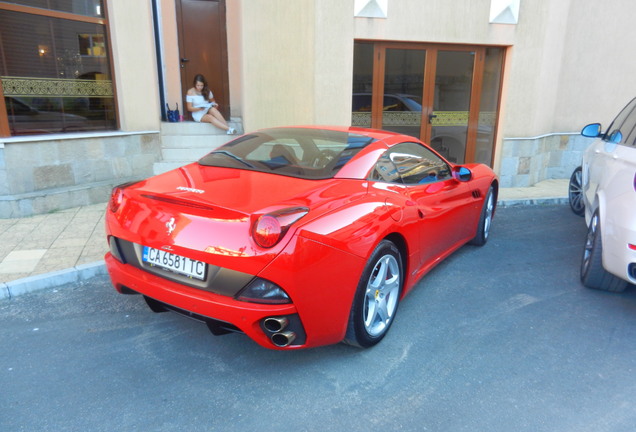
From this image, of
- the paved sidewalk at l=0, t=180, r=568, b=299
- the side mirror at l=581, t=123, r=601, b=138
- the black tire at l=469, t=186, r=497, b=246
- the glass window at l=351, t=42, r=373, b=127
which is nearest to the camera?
the paved sidewalk at l=0, t=180, r=568, b=299

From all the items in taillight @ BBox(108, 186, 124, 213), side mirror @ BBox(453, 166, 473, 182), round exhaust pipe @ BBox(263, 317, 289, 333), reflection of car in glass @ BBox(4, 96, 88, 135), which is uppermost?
reflection of car in glass @ BBox(4, 96, 88, 135)

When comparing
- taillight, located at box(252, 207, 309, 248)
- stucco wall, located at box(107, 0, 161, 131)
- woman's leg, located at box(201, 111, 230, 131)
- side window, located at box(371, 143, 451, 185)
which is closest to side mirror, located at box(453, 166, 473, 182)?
side window, located at box(371, 143, 451, 185)

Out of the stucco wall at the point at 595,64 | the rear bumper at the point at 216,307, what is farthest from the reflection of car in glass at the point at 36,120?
the stucco wall at the point at 595,64

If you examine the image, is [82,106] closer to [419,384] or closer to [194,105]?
[194,105]

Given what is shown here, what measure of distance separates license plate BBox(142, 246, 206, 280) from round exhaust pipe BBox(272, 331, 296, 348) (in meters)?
0.53

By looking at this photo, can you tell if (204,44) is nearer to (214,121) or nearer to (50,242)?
(214,121)

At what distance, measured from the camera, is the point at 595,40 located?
9148 millimetres

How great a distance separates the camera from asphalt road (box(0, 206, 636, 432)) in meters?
2.51

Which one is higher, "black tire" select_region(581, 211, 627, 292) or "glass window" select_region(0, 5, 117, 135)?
"glass window" select_region(0, 5, 117, 135)

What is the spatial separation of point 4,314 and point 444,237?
145 inches

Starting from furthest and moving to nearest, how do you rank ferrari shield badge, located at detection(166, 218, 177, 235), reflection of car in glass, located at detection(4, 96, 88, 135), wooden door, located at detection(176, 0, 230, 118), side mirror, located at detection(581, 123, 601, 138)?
wooden door, located at detection(176, 0, 230, 118), reflection of car in glass, located at detection(4, 96, 88, 135), side mirror, located at detection(581, 123, 601, 138), ferrari shield badge, located at detection(166, 218, 177, 235)

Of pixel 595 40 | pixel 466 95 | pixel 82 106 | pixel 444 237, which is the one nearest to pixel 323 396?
pixel 444 237

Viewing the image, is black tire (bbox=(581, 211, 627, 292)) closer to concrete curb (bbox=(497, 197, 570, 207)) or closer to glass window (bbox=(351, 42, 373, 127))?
concrete curb (bbox=(497, 197, 570, 207))

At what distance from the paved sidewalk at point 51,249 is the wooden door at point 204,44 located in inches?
179
